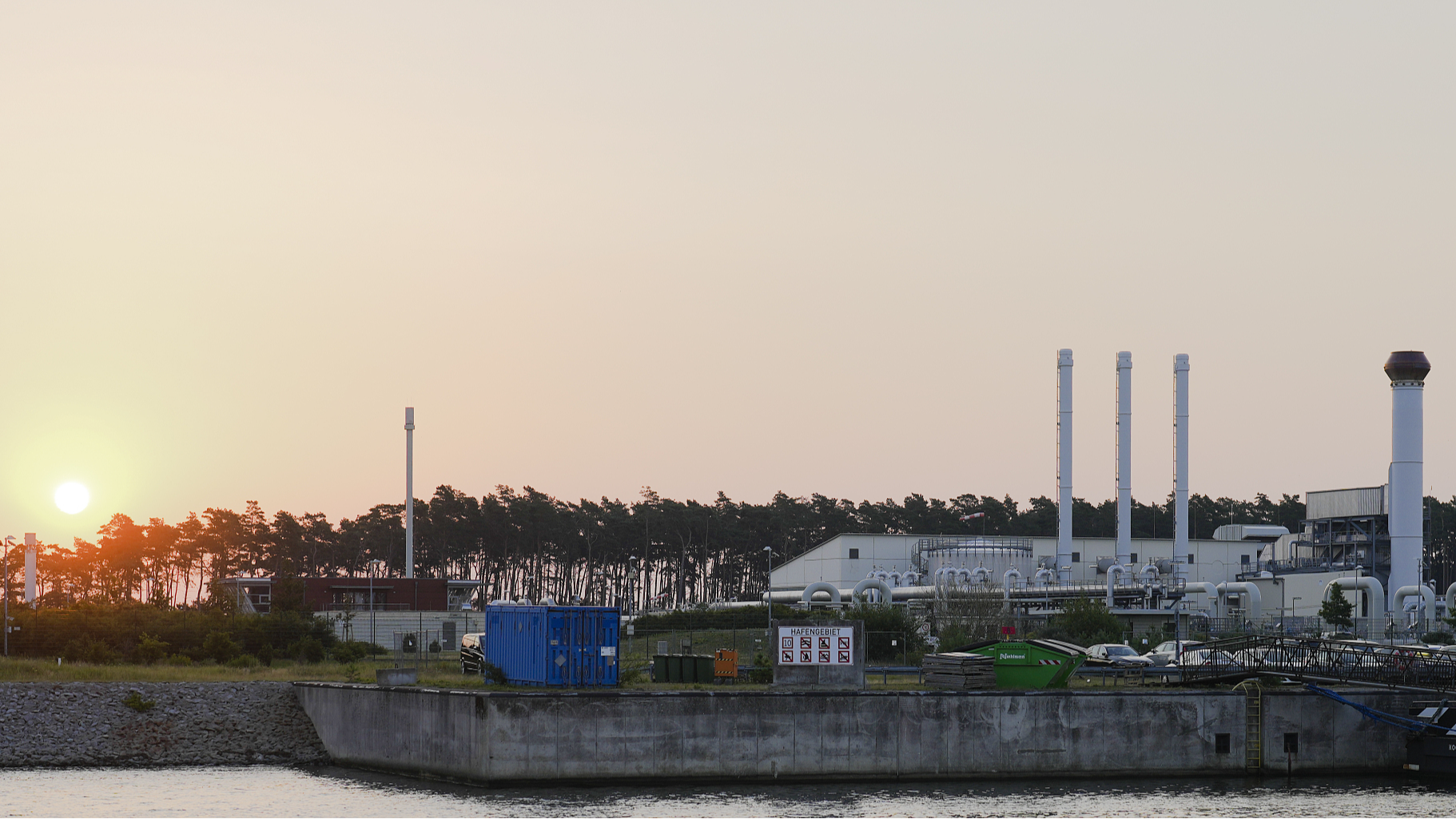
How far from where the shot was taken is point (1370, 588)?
98.5 m

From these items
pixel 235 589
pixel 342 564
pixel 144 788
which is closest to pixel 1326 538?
pixel 235 589

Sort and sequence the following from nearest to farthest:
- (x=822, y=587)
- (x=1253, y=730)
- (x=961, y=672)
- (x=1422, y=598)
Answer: (x=961, y=672) < (x=1253, y=730) < (x=1422, y=598) < (x=822, y=587)

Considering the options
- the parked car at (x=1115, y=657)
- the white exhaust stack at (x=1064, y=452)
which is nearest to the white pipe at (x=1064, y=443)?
the white exhaust stack at (x=1064, y=452)

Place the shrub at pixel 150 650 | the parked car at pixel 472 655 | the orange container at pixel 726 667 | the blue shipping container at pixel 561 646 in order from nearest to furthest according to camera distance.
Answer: the blue shipping container at pixel 561 646
the orange container at pixel 726 667
the parked car at pixel 472 655
the shrub at pixel 150 650

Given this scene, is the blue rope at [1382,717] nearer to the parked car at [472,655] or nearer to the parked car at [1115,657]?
the parked car at [1115,657]

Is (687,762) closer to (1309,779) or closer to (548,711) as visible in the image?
(548,711)

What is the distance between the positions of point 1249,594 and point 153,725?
7834 cm

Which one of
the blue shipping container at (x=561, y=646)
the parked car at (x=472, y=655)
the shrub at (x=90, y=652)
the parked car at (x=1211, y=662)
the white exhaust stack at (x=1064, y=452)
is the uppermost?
the white exhaust stack at (x=1064, y=452)

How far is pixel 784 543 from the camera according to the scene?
188 meters

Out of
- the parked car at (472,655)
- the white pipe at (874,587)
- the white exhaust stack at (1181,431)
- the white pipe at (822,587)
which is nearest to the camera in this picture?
the parked car at (472,655)

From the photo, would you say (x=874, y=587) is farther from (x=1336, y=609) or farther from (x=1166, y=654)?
(x=1166, y=654)

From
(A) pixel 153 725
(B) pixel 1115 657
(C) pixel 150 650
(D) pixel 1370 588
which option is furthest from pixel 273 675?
(D) pixel 1370 588

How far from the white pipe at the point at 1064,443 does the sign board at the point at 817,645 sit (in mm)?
72088

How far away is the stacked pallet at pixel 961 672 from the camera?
159ft
